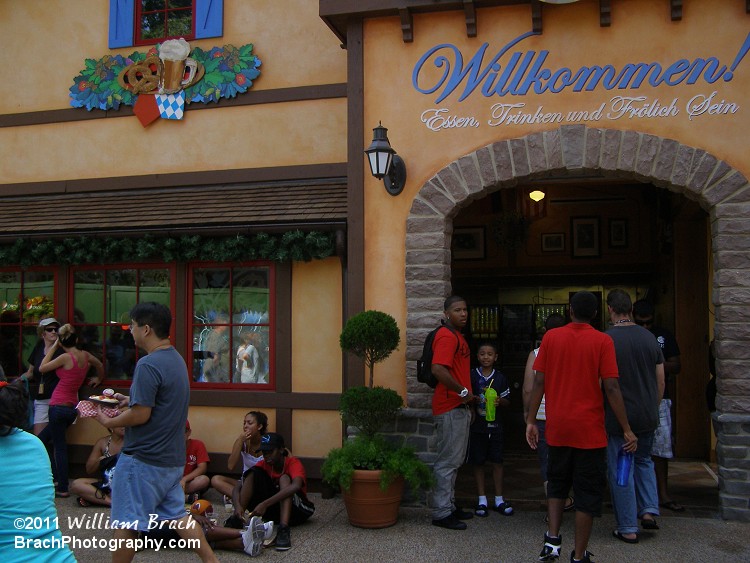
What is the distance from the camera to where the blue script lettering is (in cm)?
692

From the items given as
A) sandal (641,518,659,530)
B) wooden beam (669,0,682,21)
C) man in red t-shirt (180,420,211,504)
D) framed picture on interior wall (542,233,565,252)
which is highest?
wooden beam (669,0,682,21)

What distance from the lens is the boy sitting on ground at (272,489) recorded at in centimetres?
639

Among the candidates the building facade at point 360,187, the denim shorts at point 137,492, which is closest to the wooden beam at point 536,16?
the building facade at point 360,187

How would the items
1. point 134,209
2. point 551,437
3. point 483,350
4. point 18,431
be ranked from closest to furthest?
point 18,431, point 551,437, point 483,350, point 134,209

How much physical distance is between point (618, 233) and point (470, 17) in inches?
190

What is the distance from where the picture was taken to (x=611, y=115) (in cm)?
704

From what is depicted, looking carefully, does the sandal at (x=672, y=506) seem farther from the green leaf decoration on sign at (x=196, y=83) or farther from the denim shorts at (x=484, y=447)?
the green leaf decoration on sign at (x=196, y=83)

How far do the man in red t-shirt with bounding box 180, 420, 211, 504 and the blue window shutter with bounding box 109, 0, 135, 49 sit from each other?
185 inches

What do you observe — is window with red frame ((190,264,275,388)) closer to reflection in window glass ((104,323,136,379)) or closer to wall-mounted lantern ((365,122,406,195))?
reflection in window glass ((104,323,136,379))

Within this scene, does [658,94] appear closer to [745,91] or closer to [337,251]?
[745,91]

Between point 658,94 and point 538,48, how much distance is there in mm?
1125

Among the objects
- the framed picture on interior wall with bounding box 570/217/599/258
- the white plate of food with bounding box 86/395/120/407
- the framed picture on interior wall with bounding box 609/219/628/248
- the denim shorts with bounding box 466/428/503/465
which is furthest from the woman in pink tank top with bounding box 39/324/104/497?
the framed picture on interior wall with bounding box 609/219/628/248

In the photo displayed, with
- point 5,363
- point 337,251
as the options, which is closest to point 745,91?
point 337,251

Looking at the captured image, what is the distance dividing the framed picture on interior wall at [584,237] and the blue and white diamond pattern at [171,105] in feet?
18.0
